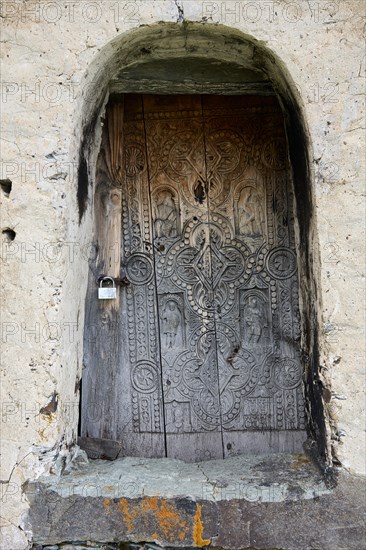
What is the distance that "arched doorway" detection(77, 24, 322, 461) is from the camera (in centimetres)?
297

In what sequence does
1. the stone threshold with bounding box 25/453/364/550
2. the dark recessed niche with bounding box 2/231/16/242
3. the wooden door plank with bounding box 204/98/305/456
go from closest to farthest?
the stone threshold with bounding box 25/453/364/550 < the dark recessed niche with bounding box 2/231/16/242 < the wooden door plank with bounding box 204/98/305/456

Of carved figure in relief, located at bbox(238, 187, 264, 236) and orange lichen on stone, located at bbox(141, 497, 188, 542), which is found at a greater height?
carved figure in relief, located at bbox(238, 187, 264, 236)

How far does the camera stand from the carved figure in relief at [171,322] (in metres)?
3.01

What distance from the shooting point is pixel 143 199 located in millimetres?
3051

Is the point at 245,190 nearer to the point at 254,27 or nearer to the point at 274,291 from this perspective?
the point at 274,291

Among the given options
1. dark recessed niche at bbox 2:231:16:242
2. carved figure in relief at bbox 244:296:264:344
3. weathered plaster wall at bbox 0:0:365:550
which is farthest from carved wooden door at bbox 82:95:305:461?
dark recessed niche at bbox 2:231:16:242

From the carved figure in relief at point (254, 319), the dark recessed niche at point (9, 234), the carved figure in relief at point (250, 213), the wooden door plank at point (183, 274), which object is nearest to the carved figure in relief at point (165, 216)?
the wooden door plank at point (183, 274)

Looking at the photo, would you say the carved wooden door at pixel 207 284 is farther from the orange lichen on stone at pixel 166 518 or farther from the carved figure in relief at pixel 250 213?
the orange lichen on stone at pixel 166 518

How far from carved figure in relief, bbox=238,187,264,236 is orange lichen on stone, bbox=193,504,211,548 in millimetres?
1318

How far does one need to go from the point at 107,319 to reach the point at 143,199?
62 cm

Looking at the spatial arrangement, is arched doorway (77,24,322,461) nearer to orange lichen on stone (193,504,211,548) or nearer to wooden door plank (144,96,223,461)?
wooden door plank (144,96,223,461)

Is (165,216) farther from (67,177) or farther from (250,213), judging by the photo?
(67,177)

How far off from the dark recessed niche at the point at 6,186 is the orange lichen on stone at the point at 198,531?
143 centimetres

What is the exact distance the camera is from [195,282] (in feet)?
9.89
